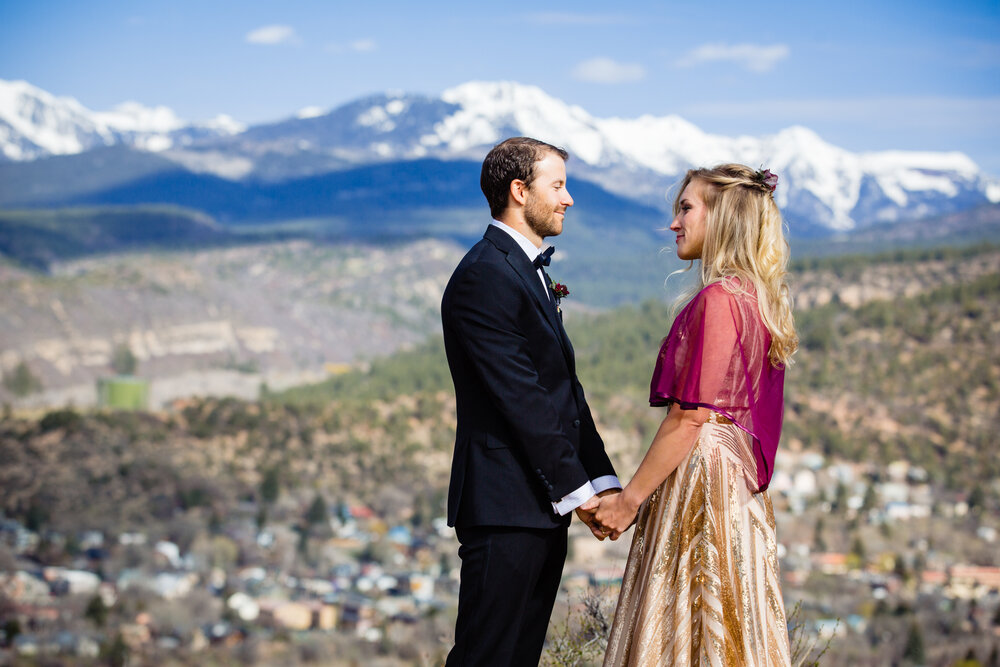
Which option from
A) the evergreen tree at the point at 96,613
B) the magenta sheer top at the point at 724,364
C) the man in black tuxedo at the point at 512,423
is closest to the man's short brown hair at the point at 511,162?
the man in black tuxedo at the point at 512,423

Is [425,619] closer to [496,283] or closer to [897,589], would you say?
[897,589]

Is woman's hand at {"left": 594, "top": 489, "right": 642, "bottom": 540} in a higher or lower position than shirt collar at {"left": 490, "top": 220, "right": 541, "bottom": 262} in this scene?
lower

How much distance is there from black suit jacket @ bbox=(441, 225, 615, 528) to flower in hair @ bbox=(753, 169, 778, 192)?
0.73 meters

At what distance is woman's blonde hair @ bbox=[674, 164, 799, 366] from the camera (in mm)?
2961

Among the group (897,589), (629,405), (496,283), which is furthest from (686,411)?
(629,405)

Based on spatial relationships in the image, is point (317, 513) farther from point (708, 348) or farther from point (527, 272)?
point (708, 348)

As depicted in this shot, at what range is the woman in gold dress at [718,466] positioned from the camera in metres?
2.91

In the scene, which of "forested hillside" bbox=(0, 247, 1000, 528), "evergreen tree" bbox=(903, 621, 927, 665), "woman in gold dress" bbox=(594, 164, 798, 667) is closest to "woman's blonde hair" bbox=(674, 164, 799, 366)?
"woman in gold dress" bbox=(594, 164, 798, 667)

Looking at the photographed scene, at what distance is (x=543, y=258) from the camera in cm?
323

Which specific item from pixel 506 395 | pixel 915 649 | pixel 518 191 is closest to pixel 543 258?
pixel 518 191

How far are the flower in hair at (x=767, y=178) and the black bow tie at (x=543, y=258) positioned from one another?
655 mm

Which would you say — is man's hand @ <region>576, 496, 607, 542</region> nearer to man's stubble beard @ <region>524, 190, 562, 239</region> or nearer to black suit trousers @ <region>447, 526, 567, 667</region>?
black suit trousers @ <region>447, 526, 567, 667</region>

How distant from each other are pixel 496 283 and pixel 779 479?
46.1 meters

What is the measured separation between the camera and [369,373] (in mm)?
76938
